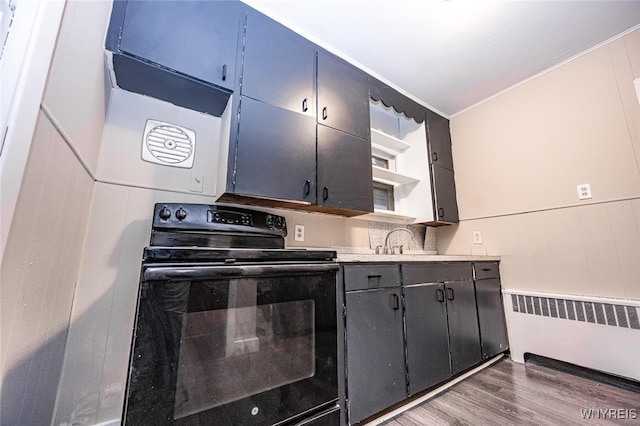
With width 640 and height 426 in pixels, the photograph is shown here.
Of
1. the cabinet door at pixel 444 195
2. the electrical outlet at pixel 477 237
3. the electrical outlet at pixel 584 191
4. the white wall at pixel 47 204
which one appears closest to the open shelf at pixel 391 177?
the cabinet door at pixel 444 195

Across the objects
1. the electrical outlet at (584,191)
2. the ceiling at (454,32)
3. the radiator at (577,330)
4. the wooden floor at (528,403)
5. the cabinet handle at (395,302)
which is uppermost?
the ceiling at (454,32)

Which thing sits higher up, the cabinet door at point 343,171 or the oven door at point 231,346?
the cabinet door at point 343,171

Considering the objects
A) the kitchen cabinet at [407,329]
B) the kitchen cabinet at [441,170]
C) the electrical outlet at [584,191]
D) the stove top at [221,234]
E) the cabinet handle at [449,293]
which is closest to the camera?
the stove top at [221,234]

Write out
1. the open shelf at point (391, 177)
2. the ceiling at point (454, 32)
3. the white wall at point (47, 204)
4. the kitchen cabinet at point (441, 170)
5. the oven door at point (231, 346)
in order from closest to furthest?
the white wall at point (47, 204), the oven door at point (231, 346), the ceiling at point (454, 32), the open shelf at point (391, 177), the kitchen cabinet at point (441, 170)

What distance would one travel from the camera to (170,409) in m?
0.69

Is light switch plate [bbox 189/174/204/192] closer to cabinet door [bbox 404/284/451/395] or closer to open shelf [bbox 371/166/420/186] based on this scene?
cabinet door [bbox 404/284/451/395]

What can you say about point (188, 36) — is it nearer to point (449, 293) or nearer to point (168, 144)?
point (168, 144)

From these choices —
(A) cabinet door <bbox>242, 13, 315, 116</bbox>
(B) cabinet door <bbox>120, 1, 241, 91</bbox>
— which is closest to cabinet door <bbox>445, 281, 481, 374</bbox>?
(A) cabinet door <bbox>242, 13, 315, 116</bbox>

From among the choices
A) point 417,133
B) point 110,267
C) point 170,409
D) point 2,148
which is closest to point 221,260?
point 170,409

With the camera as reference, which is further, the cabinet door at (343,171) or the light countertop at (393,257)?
the cabinet door at (343,171)

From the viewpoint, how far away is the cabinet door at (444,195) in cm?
240

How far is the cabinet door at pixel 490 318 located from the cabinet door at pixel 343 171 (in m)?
1.21

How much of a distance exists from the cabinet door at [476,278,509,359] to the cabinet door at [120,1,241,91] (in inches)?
93.5

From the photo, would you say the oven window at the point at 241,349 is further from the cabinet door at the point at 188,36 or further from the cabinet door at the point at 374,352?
the cabinet door at the point at 188,36
